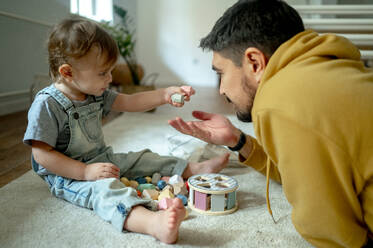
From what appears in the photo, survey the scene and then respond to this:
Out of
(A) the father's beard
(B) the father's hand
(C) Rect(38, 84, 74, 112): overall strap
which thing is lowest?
(B) the father's hand

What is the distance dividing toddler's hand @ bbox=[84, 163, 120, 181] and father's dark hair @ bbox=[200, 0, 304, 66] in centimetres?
41

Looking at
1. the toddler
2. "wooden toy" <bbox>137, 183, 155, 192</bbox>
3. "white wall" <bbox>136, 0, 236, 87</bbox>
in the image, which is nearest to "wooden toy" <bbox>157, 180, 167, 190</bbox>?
"wooden toy" <bbox>137, 183, 155, 192</bbox>

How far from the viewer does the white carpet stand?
29.0 inches

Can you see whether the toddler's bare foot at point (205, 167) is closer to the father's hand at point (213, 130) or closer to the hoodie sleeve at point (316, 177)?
the father's hand at point (213, 130)

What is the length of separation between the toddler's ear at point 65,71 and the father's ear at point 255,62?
0.47 m

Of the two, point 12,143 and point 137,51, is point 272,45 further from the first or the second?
point 137,51

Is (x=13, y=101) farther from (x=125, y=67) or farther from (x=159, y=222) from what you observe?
(x=159, y=222)

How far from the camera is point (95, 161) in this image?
3.34 ft

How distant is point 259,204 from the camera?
37.5 inches

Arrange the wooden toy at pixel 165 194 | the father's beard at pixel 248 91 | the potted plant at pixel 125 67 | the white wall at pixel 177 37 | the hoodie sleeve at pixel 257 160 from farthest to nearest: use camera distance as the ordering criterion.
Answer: the white wall at pixel 177 37 < the potted plant at pixel 125 67 < the hoodie sleeve at pixel 257 160 < the wooden toy at pixel 165 194 < the father's beard at pixel 248 91

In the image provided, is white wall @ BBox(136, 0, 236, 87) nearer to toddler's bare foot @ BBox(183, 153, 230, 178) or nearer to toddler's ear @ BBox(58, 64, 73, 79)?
toddler's bare foot @ BBox(183, 153, 230, 178)

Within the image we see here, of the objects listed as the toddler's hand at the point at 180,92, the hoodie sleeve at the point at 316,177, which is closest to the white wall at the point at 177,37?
the toddler's hand at the point at 180,92

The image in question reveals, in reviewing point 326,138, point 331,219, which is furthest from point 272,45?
point 331,219

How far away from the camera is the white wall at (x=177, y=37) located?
4.51m
